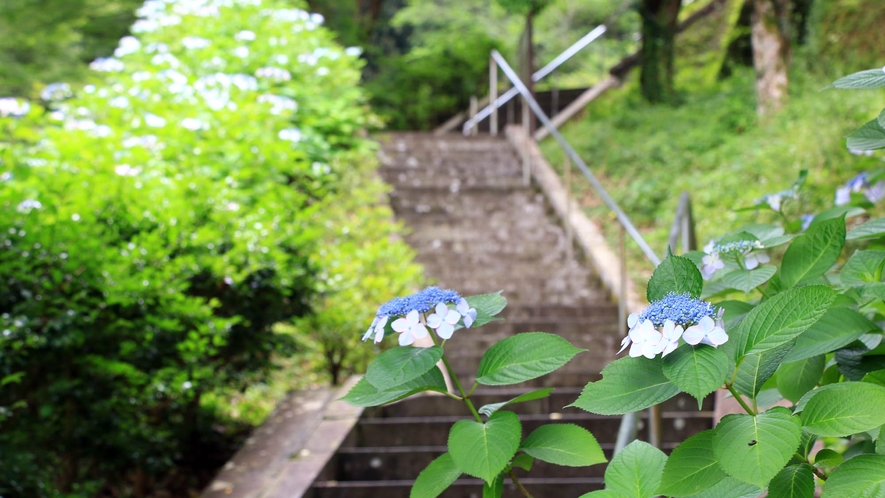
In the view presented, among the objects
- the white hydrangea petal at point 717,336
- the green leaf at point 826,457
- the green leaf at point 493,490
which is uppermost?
the white hydrangea petal at point 717,336

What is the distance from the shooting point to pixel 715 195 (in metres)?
6.85

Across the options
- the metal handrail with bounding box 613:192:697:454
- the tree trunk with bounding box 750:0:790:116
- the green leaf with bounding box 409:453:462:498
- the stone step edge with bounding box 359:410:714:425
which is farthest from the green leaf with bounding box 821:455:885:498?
the tree trunk with bounding box 750:0:790:116

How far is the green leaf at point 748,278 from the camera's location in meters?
1.27

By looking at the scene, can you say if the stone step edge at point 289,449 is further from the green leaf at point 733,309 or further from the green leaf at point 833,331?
the green leaf at point 833,331

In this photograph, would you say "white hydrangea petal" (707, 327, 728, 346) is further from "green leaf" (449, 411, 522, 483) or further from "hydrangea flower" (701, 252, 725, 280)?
"hydrangea flower" (701, 252, 725, 280)

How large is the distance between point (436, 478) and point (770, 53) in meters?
8.33

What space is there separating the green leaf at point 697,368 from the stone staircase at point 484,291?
222cm

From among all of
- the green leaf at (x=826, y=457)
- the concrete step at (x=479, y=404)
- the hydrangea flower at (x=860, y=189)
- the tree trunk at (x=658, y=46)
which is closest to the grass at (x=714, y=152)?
the tree trunk at (x=658, y=46)

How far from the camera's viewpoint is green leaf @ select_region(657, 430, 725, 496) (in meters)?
0.92

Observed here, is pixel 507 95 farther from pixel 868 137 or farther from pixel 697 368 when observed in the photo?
pixel 697 368

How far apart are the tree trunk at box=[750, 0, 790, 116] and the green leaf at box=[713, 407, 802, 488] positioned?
7995 mm

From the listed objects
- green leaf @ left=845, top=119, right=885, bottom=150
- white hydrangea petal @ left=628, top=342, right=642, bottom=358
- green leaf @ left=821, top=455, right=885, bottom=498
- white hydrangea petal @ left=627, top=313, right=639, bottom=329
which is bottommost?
green leaf @ left=821, top=455, right=885, bottom=498

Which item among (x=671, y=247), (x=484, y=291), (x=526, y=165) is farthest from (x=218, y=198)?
(x=526, y=165)

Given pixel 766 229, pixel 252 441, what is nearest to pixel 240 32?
pixel 252 441
